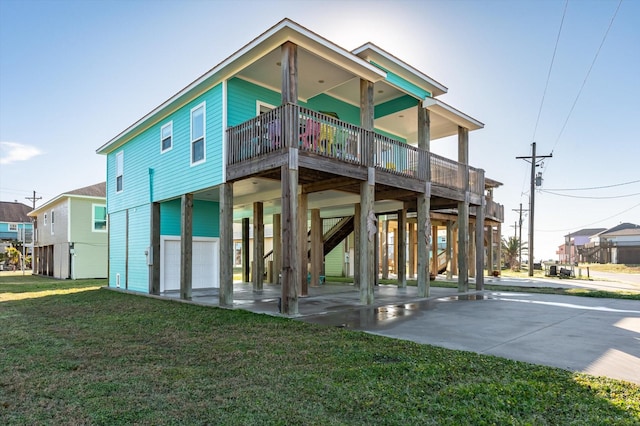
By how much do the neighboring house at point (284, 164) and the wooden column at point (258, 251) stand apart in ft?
0.20

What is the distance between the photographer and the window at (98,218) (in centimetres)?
2567

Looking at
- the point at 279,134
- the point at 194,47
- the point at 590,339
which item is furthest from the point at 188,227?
the point at 590,339

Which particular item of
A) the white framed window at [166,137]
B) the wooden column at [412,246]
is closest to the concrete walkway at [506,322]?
the white framed window at [166,137]

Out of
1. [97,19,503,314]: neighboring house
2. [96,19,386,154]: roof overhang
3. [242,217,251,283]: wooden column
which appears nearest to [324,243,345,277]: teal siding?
[97,19,503,314]: neighboring house

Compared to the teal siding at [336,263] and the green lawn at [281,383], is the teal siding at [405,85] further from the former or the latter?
the teal siding at [336,263]

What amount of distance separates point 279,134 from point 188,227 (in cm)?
505

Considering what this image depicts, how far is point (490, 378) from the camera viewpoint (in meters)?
4.35

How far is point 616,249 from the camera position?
158 ft

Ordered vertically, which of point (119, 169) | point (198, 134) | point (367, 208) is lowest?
point (367, 208)

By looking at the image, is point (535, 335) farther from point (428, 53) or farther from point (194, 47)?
point (194, 47)

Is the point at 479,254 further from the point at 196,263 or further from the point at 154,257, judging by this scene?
the point at 154,257

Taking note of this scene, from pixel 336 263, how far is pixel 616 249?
42164mm

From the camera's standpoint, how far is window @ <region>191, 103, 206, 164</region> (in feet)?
38.5

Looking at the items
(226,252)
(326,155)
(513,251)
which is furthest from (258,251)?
(513,251)
